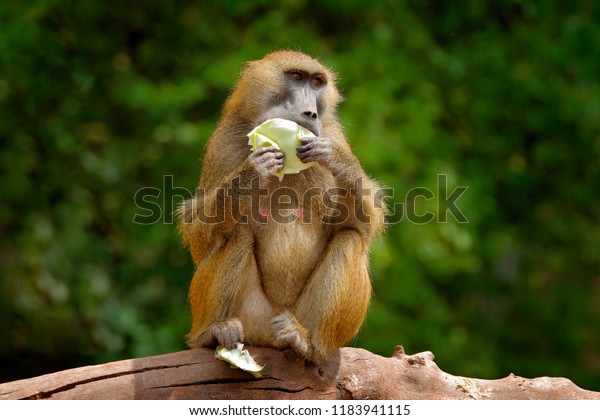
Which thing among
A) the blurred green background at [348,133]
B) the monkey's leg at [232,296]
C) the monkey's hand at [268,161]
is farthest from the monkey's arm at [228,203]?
the blurred green background at [348,133]

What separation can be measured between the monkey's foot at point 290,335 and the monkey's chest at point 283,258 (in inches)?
10.5

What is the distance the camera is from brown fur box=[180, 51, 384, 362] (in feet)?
21.7

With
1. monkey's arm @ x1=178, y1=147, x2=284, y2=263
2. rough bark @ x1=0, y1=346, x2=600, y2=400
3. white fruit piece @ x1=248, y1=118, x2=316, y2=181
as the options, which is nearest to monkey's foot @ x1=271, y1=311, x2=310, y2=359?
rough bark @ x1=0, y1=346, x2=600, y2=400

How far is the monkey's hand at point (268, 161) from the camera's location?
631 centimetres

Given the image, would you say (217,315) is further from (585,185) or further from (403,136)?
(585,185)

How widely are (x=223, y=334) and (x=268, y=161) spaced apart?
142 centimetres

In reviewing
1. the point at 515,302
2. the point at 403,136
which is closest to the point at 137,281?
the point at 403,136

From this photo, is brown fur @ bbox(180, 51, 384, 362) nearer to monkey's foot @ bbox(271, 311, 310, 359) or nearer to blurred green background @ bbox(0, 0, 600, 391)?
monkey's foot @ bbox(271, 311, 310, 359)

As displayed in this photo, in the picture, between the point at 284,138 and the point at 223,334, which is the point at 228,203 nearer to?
the point at 284,138

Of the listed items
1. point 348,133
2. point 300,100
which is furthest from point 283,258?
point 348,133

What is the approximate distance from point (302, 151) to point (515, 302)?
1004 cm

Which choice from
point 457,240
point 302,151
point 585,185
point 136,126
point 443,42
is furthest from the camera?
point 585,185

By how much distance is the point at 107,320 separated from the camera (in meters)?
10.7

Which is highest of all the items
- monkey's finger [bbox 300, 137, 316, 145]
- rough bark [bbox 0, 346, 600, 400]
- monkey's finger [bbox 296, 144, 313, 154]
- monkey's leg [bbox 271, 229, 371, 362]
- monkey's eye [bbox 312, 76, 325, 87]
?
monkey's eye [bbox 312, 76, 325, 87]
